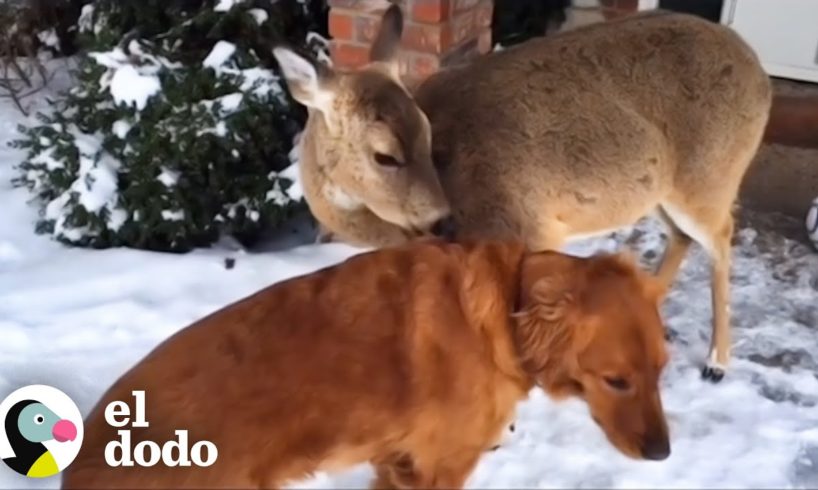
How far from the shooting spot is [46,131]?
495 centimetres

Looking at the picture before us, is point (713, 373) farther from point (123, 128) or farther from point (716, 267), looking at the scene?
point (123, 128)

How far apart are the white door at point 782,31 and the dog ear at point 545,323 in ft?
14.2

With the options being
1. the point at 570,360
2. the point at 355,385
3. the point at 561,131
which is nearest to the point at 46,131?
the point at 561,131

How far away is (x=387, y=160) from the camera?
3426 mm

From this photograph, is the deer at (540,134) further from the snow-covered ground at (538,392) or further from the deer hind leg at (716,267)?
the snow-covered ground at (538,392)

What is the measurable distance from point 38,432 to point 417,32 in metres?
2.82

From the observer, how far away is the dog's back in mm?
2396

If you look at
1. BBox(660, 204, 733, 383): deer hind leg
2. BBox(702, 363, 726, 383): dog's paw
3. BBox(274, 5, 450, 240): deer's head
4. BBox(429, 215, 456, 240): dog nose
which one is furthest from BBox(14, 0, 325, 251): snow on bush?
BBox(702, 363, 726, 383): dog's paw

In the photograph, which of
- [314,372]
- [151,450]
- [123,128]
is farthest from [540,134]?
[123,128]

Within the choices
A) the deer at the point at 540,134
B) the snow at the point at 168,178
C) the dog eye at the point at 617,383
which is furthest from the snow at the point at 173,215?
the dog eye at the point at 617,383

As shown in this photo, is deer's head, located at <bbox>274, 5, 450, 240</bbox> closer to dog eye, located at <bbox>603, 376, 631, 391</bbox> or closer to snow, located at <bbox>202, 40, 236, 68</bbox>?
dog eye, located at <bbox>603, 376, 631, 391</bbox>

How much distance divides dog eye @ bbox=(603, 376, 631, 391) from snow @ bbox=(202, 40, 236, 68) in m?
3.00

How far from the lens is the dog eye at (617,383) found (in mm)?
2467

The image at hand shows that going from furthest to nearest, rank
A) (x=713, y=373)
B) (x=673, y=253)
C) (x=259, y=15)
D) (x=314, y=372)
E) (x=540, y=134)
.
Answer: (x=259, y=15)
(x=673, y=253)
(x=713, y=373)
(x=540, y=134)
(x=314, y=372)
